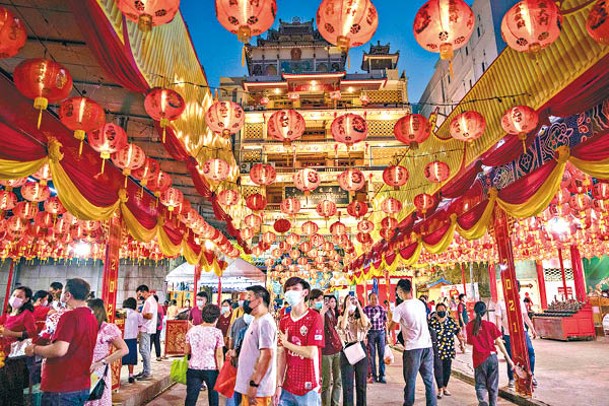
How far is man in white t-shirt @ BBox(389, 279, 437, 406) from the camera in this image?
441cm

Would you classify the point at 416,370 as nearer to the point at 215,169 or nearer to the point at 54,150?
the point at 54,150

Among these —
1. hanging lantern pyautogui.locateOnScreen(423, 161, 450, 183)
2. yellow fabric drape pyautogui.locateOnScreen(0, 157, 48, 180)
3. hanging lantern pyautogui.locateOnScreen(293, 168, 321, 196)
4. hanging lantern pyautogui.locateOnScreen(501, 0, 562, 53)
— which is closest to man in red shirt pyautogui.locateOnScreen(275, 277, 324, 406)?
yellow fabric drape pyautogui.locateOnScreen(0, 157, 48, 180)

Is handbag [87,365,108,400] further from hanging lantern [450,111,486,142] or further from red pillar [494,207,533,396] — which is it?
red pillar [494,207,533,396]

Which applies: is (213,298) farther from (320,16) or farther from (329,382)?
(320,16)

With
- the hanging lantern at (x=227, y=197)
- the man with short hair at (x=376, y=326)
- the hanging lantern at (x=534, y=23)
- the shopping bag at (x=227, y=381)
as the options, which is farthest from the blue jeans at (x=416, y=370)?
the hanging lantern at (x=227, y=197)

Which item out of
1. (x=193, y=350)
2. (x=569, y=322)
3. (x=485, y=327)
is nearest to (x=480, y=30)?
(x=569, y=322)

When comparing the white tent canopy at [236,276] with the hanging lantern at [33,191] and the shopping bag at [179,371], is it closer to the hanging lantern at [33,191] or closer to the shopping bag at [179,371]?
the hanging lantern at [33,191]

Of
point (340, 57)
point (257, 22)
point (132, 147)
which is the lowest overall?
point (132, 147)

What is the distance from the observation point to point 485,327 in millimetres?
4445

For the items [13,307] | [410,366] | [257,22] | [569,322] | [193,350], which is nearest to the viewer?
[257,22]

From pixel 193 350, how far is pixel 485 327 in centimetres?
314

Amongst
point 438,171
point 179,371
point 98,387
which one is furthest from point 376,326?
point 98,387

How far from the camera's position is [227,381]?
334 cm

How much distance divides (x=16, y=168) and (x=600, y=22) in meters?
4.86
